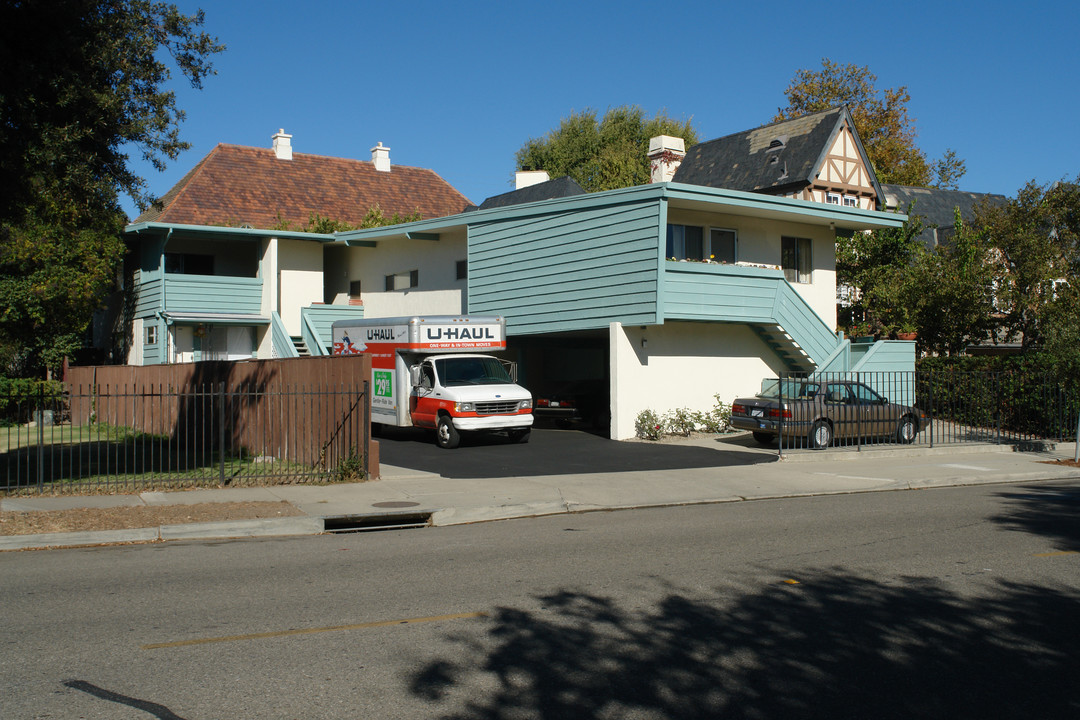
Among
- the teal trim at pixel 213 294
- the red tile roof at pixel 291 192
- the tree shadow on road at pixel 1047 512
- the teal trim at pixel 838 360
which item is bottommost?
the tree shadow on road at pixel 1047 512

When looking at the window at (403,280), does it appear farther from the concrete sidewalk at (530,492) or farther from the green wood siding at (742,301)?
the concrete sidewalk at (530,492)

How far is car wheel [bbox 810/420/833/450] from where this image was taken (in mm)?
19641

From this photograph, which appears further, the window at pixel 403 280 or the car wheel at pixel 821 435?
the window at pixel 403 280

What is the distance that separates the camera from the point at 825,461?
18.8 metres

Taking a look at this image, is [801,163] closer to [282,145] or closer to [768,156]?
[768,156]

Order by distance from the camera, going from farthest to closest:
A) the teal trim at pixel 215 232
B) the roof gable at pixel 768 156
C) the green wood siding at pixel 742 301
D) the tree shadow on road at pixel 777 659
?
the roof gable at pixel 768 156, the teal trim at pixel 215 232, the green wood siding at pixel 742 301, the tree shadow on road at pixel 777 659

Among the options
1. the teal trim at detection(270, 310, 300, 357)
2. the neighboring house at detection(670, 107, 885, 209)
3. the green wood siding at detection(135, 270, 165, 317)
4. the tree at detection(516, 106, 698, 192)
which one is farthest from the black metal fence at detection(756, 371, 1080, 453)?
the tree at detection(516, 106, 698, 192)

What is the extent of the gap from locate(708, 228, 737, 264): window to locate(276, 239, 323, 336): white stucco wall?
13.9m

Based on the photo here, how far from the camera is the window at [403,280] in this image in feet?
98.3

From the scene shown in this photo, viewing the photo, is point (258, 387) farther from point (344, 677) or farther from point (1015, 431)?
point (1015, 431)

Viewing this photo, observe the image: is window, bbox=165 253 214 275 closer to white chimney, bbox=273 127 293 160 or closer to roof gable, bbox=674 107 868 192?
white chimney, bbox=273 127 293 160

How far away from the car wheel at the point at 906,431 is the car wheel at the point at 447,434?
392 inches

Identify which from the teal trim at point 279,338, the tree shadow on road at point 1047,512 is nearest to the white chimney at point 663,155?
the teal trim at point 279,338

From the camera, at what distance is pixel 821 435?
19953mm
